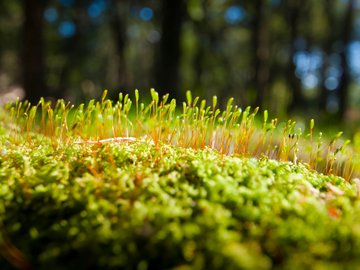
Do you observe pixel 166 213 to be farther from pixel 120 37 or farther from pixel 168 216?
pixel 120 37

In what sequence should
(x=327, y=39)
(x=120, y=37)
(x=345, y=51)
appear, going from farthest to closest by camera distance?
(x=327, y=39) → (x=120, y=37) → (x=345, y=51)

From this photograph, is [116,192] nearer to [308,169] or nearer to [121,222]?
[121,222]

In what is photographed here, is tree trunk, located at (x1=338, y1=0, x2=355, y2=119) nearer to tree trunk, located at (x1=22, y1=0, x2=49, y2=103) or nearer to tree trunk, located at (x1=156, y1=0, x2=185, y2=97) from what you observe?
tree trunk, located at (x1=156, y1=0, x2=185, y2=97)

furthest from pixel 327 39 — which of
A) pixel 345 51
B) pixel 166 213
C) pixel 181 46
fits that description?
pixel 166 213

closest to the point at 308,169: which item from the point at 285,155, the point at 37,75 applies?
the point at 285,155

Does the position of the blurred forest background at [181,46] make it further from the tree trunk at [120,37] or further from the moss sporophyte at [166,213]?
the moss sporophyte at [166,213]
